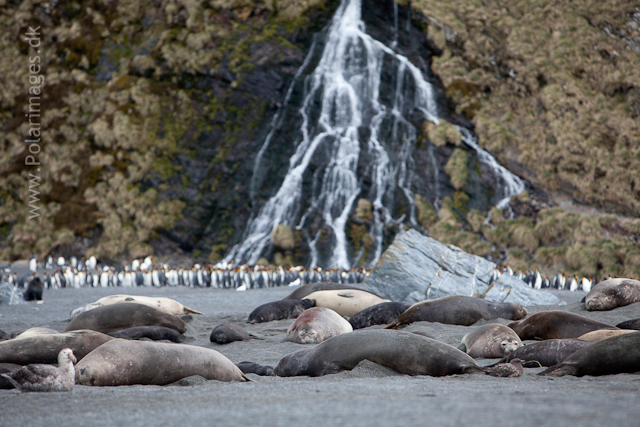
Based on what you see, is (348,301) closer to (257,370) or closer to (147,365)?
(257,370)

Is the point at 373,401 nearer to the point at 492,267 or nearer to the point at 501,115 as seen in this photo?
the point at 492,267

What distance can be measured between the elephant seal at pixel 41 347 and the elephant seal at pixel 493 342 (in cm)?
421

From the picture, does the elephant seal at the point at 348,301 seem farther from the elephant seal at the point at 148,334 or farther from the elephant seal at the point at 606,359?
the elephant seal at the point at 606,359

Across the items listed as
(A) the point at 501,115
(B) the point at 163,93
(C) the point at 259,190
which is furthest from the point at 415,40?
(B) the point at 163,93

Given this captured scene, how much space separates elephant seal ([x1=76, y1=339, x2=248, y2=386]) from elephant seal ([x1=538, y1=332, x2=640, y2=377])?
2.78 meters

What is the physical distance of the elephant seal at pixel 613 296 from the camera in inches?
357

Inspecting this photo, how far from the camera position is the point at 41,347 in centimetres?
518

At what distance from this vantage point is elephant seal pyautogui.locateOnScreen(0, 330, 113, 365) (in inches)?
199

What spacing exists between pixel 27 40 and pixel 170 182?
76.9 feet

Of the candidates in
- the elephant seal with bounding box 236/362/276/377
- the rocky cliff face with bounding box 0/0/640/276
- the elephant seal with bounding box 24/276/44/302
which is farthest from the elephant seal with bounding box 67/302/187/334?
the rocky cliff face with bounding box 0/0/640/276

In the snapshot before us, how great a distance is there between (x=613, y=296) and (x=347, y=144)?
986 inches

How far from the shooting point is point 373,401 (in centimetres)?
288

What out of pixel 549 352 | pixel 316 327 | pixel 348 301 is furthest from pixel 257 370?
pixel 348 301

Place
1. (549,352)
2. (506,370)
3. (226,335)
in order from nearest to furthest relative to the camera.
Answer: (506,370)
(549,352)
(226,335)
